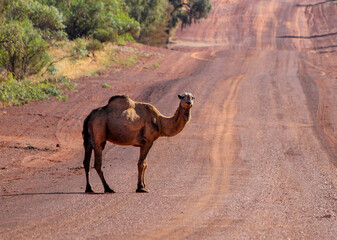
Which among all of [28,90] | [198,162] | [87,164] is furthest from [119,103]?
[28,90]

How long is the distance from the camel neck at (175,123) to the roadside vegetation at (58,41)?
45.2 ft

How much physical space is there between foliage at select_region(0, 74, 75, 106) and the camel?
13344 millimetres

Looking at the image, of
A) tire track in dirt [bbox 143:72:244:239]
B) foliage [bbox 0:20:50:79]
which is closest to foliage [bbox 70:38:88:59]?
foliage [bbox 0:20:50:79]

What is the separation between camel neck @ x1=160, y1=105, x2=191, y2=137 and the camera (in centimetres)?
1145

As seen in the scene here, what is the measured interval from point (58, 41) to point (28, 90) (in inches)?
431

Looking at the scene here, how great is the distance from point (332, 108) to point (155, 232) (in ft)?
64.7

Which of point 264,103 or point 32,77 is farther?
point 32,77

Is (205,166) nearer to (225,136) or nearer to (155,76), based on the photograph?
(225,136)

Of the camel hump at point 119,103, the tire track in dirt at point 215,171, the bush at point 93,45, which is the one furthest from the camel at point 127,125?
the bush at point 93,45

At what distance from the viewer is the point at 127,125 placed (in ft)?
37.2

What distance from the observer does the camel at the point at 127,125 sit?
37.0 feet

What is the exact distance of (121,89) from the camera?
2922cm

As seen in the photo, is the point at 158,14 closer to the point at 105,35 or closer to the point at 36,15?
the point at 105,35

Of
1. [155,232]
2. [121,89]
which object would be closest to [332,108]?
[121,89]
